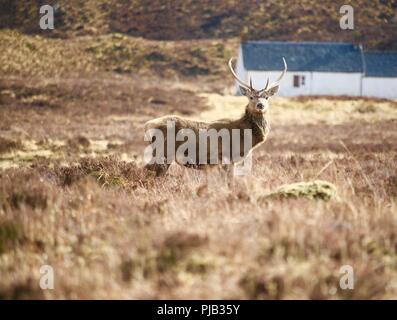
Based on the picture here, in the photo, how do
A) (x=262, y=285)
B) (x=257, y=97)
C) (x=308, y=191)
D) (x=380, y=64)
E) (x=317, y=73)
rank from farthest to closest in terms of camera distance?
(x=380, y=64)
(x=317, y=73)
(x=257, y=97)
(x=308, y=191)
(x=262, y=285)

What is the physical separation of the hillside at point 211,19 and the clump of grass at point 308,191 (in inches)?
2670

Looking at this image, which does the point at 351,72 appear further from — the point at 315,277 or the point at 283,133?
the point at 315,277

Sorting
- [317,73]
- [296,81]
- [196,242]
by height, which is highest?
[317,73]

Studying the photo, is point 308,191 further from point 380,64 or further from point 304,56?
point 380,64

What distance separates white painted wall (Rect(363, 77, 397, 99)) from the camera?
5491 cm

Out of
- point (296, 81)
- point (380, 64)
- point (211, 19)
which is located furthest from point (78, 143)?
point (211, 19)

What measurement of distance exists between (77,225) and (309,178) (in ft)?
14.6

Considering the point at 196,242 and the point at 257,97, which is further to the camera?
the point at 257,97

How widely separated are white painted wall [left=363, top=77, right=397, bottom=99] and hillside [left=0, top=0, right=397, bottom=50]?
1498 centimetres

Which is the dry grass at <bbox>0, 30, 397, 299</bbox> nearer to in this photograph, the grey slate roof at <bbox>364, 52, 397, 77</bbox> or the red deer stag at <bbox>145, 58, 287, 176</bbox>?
the red deer stag at <bbox>145, 58, 287, 176</bbox>

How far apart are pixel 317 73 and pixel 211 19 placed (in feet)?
99.2

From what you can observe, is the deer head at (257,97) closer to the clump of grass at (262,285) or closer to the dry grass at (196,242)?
the dry grass at (196,242)

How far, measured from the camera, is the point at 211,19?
3140 inches

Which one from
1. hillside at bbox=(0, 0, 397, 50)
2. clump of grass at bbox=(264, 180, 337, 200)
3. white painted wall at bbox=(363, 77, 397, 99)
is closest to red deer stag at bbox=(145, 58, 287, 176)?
clump of grass at bbox=(264, 180, 337, 200)
